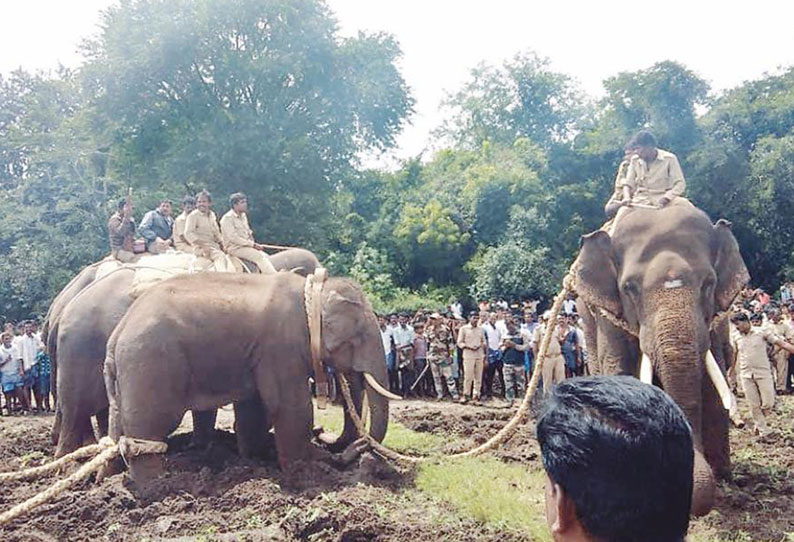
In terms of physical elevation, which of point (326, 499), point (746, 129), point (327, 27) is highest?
point (327, 27)

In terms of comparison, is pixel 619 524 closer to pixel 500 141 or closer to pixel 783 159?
pixel 783 159

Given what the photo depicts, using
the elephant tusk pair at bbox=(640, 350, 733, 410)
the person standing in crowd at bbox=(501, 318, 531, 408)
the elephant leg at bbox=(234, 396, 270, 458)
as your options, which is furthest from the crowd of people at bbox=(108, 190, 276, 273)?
the person standing in crowd at bbox=(501, 318, 531, 408)

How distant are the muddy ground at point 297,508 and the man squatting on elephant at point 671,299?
628 millimetres

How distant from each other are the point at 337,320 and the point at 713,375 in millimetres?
3768

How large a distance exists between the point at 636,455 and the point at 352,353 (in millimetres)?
6964

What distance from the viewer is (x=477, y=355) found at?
55.2 feet

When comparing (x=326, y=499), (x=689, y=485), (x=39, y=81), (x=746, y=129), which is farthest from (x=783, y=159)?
(x=39, y=81)

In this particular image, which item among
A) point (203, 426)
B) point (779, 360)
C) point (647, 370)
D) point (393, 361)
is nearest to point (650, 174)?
point (647, 370)

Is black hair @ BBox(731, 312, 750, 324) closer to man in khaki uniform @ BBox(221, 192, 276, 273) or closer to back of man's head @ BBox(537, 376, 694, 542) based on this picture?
man in khaki uniform @ BBox(221, 192, 276, 273)

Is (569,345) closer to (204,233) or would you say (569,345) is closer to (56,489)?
(204,233)

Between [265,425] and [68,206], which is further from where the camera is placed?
[68,206]

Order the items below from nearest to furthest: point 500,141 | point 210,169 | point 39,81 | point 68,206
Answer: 1. point 210,169
2. point 68,206
3. point 39,81
4. point 500,141

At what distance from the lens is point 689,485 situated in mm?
1860

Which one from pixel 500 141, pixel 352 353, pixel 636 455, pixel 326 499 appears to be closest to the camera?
pixel 636 455
